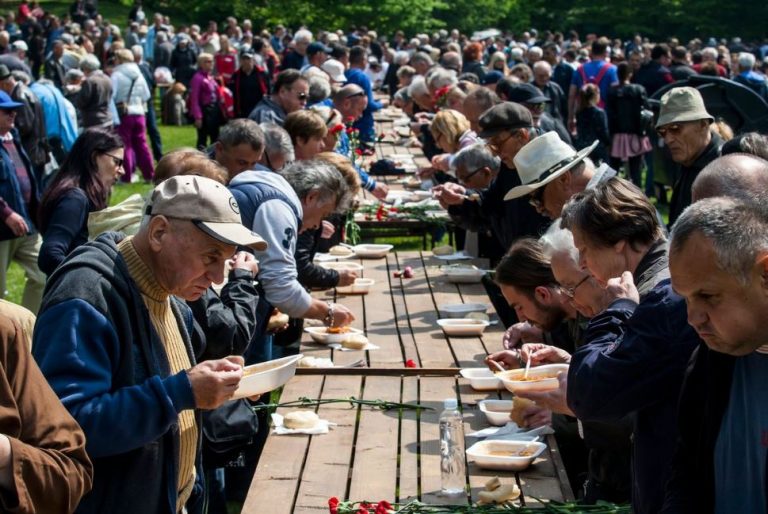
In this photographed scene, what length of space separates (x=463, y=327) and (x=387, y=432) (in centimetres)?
172

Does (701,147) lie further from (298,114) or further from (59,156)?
(59,156)

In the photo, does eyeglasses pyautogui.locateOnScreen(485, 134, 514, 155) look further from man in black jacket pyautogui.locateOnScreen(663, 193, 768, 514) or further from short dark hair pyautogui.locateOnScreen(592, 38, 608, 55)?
short dark hair pyautogui.locateOnScreen(592, 38, 608, 55)

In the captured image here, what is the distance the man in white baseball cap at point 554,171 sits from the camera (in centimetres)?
580

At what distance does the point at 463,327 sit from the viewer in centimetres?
648

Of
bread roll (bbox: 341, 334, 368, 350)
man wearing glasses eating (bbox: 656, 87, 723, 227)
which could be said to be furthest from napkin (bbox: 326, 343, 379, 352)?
man wearing glasses eating (bbox: 656, 87, 723, 227)

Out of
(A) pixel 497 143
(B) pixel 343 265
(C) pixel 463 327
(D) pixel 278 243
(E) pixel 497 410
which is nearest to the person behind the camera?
(E) pixel 497 410

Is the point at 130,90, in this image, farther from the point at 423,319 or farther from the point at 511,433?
the point at 511,433

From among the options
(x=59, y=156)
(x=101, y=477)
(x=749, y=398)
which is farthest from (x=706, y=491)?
(x=59, y=156)

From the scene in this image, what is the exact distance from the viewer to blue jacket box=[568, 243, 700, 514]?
10.4 feet

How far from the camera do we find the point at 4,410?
241 cm

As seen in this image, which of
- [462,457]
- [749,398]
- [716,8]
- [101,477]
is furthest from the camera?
[716,8]

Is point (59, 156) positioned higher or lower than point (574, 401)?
lower

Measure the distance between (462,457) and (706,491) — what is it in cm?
163

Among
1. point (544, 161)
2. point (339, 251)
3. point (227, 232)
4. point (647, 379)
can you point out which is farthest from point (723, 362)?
point (339, 251)
